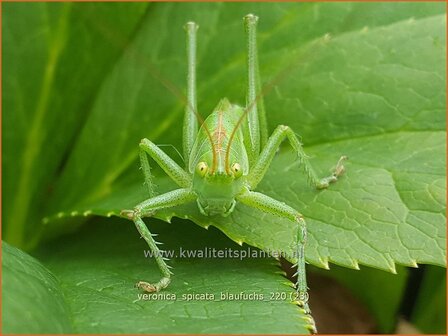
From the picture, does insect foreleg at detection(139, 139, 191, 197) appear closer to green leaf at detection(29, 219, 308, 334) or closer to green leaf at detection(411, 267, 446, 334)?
green leaf at detection(29, 219, 308, 334)

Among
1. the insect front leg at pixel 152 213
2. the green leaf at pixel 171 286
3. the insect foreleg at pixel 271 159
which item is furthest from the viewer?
the insect foreleg at pixel 271 159

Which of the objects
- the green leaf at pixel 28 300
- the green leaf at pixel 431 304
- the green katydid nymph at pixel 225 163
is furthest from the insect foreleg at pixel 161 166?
the green leaf at pixel 431 304

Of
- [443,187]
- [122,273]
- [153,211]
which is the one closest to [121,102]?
[153,211]

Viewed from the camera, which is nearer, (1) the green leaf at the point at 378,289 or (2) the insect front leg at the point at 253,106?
(2) the insect front leg at the point at 253,106

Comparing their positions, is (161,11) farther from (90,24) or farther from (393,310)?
(393,310)

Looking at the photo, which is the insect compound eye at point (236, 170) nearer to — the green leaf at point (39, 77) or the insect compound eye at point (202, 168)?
the insect compound eye at point (202, 168)

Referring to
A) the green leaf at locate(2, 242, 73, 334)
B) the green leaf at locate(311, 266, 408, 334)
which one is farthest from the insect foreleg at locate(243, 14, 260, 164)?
the green leaf at locate(2, 242, 73, 334)
